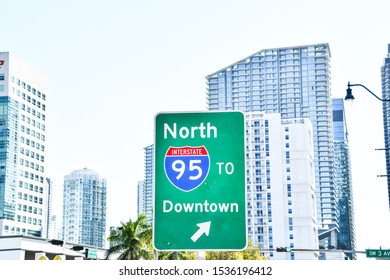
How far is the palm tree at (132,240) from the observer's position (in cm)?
7194

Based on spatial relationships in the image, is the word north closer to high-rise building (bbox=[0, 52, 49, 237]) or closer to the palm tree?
the palm tree

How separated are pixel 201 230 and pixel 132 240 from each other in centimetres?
6449

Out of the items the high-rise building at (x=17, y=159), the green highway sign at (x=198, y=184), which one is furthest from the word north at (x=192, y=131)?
the high-rise building at (x=17, y=159)

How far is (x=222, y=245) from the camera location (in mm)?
8828

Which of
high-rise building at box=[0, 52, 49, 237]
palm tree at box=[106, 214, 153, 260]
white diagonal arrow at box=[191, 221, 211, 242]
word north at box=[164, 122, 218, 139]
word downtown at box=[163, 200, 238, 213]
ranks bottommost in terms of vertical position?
white diagonal arrow at box=[191, 221, 211, 242]

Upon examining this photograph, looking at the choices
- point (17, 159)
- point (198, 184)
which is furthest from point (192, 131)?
point (17, 159)

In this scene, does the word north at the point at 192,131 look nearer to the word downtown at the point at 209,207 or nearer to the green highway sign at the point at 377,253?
the word downtown at the point at 209,207

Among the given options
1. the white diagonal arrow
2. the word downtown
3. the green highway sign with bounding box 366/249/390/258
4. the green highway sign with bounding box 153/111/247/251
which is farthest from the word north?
the green highway sign with bounding box 366/249/390/258

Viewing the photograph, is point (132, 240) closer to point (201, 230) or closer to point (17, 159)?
point (201, 230)

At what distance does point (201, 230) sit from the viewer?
8.86 meters

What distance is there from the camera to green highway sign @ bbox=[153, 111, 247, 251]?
28.9 feet
